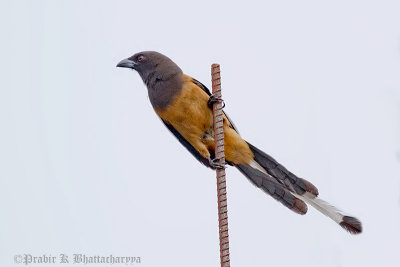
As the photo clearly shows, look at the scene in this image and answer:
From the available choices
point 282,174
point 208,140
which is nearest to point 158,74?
point 208,140

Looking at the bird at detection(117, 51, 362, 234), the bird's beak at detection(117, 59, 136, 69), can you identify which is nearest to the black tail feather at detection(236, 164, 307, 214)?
the bird at detection(117, 51, 362, 234)

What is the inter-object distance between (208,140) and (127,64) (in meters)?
1.42

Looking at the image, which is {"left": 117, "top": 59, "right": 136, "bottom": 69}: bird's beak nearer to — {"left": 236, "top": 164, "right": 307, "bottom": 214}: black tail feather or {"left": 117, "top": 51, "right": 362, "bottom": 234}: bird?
{"left": 117, "top": 51, "right": 362, "bottom": 234}: bird

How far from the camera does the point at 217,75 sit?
272 inches

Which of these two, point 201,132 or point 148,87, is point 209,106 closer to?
point 201,132

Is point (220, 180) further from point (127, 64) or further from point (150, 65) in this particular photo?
point (127, 64)

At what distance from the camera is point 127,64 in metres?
8.71

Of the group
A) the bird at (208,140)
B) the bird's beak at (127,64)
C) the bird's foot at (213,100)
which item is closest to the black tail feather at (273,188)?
the bird at (208,140)

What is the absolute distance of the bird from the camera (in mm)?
7680

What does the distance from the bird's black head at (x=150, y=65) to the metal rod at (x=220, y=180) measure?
118cm

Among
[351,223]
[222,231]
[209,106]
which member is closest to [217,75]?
[209,106]

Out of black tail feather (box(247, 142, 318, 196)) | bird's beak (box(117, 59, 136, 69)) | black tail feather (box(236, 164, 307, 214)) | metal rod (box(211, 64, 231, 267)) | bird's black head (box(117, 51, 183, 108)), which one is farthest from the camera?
bird's beak (box(117, 59, 136, 69))

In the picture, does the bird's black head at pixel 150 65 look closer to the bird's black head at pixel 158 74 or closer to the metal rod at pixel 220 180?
the bird's black head at pixel 158 74

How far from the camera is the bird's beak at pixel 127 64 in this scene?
866cm
